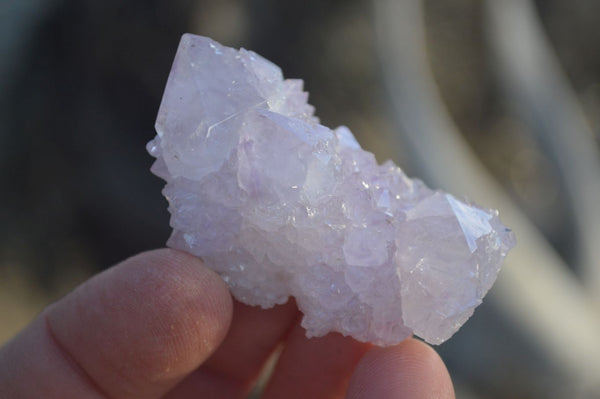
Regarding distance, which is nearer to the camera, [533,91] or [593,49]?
[533,91]

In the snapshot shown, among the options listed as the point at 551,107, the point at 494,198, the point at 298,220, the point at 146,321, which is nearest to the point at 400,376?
the point at 298,220

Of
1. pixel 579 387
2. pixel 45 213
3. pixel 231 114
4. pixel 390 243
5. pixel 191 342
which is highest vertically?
pixel 231 114

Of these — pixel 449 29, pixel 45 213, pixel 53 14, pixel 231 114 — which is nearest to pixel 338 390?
pixel 231 114

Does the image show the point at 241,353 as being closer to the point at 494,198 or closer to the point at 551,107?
the point at 494,198

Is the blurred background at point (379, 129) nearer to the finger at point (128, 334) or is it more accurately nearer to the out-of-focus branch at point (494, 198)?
the out-of-focus branch at point (494, 198)

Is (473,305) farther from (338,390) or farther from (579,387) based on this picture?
(579,387)

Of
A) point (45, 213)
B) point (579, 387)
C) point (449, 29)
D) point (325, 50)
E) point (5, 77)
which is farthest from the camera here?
point (449, 29)

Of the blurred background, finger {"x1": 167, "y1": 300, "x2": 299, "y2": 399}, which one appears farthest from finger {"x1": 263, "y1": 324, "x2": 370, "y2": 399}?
the blurred background
